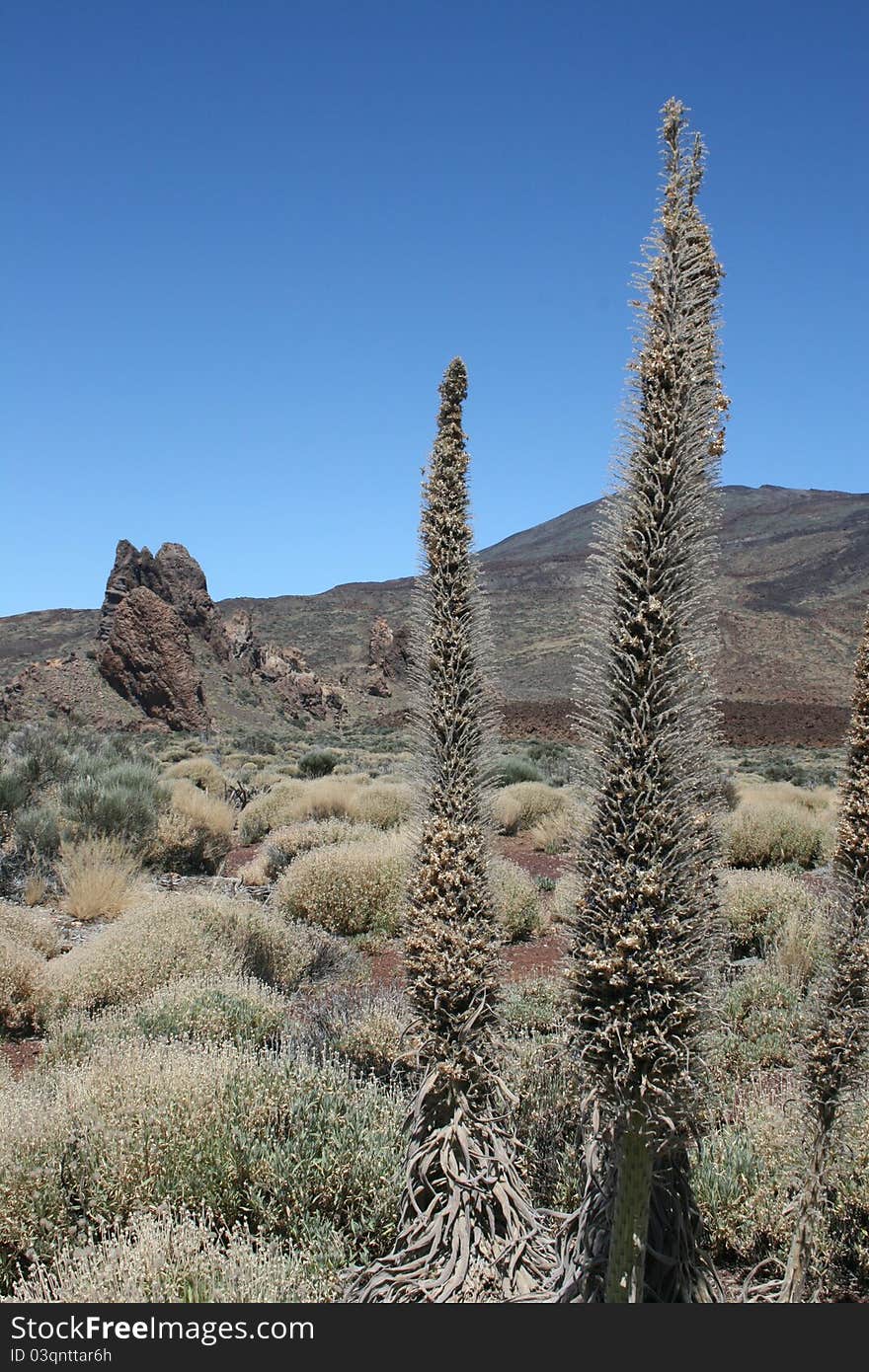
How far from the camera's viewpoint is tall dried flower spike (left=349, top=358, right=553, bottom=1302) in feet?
9.78

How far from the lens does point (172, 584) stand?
127 ft

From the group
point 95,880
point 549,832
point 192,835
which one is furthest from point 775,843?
point 95,880

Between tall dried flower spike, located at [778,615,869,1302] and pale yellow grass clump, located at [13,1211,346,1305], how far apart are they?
1620 mm

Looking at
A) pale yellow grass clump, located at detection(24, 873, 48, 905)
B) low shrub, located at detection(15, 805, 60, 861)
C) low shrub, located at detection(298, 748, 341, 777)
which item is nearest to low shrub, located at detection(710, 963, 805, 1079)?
pale yellow grass clump, located at detection(24, 873, 48, 905)

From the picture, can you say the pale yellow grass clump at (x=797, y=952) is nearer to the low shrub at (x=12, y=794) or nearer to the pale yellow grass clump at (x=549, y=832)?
the pale yellow grass clump at (x=549, y=832)

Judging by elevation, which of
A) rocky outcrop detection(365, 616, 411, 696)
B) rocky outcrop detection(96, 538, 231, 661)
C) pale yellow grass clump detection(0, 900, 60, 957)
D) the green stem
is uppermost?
rocky outcrop detection(96, 538, 231, 661)

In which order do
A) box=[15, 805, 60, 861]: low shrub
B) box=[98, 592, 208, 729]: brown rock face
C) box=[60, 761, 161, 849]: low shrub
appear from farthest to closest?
1. box=[98, 592, 208, 729]: brown rock face
2. box=[60, 761, 161, 849]: low shrub
3. box=[15, 805, 60, 861]: low shrub

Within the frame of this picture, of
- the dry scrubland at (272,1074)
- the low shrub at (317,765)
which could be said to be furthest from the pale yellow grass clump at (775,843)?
the low shrub at (317,765)

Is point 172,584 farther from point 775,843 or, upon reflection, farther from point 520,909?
point 520,909

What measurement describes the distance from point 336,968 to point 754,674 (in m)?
49.1

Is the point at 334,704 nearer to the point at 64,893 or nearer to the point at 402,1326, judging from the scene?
the point at 64,893

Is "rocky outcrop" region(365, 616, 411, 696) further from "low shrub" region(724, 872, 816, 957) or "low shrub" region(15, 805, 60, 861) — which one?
"low shrub" region(724, 872, 816, 957)

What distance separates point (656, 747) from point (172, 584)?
38.6m

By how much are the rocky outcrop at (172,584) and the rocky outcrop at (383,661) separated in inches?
327
